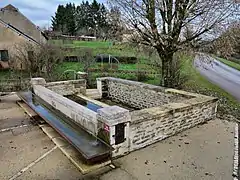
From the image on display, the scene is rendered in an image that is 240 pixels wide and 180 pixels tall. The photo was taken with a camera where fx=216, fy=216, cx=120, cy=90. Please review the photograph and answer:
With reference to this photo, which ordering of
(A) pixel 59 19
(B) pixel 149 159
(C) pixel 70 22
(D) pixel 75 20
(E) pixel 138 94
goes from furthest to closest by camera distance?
(D) pixel 75 20 < (A) pixel 59 19 < (C) pixel 70 22 < (E) pixel 138 94 < (B) pixel 149 159

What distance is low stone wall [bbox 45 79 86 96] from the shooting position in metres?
10.5

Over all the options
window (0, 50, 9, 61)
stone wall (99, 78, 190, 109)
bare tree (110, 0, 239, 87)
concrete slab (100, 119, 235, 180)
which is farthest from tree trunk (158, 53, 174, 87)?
window (0, 50, 9, 61)

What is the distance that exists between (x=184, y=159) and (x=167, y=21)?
6.43 meters

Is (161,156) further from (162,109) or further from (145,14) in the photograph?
(145,14)

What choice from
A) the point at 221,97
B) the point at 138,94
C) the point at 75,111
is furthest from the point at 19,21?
the point at 221,97

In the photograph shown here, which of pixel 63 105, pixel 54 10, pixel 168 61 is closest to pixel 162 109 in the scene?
pixel 63 105

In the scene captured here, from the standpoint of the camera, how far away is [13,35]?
20.9m

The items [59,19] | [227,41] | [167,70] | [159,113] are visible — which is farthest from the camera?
[59,19]

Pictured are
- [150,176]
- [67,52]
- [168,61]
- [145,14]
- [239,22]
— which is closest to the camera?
[150,176]

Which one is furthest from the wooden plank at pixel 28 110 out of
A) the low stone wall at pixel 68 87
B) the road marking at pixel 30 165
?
the road marking at pixel 30 165

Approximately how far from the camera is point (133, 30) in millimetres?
9547

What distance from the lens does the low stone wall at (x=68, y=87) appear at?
1051 cm

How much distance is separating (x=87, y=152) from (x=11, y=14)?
24.2 metres

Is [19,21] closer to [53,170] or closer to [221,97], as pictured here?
[221,97]
